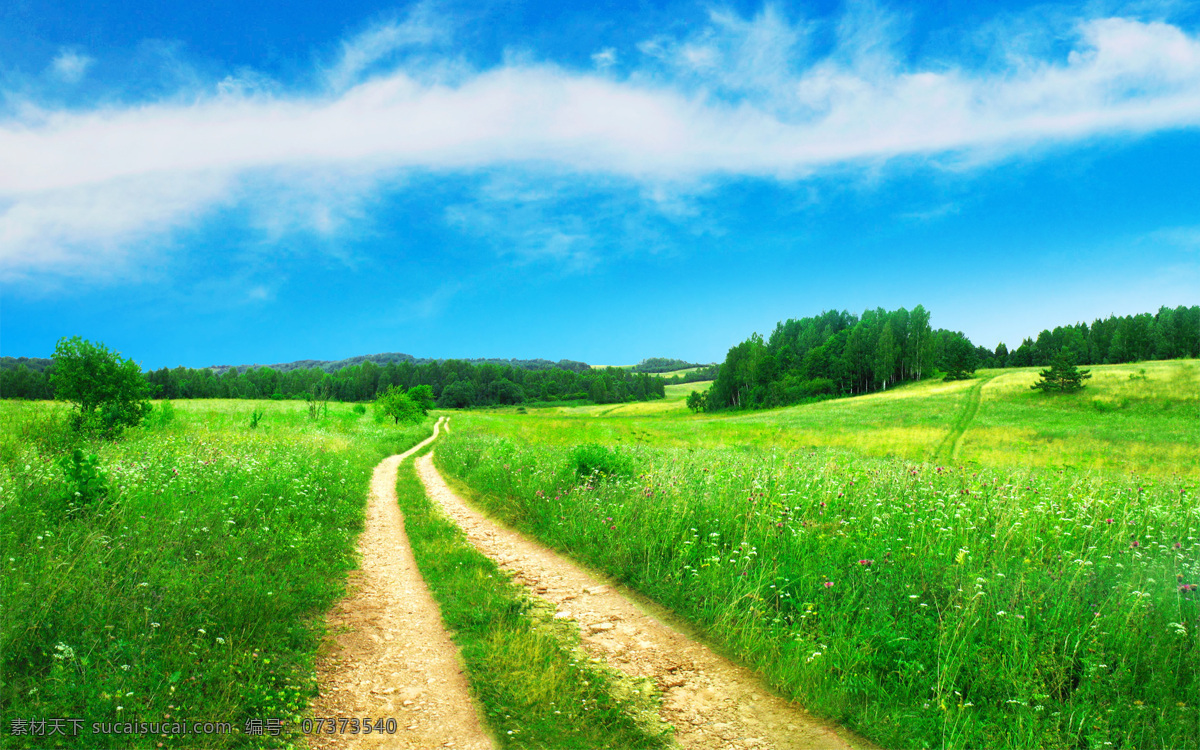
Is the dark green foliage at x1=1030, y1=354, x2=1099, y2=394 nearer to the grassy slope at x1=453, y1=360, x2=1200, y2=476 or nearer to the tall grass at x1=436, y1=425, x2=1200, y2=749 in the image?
the grassy slope at x1=453, y1=360, x2=1200, y2=476

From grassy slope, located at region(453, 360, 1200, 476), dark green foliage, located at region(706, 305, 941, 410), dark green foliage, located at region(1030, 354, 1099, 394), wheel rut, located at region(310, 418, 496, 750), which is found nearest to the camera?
wheel rut, located at region(310, 418, 496, 750)

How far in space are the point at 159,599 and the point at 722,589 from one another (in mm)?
5968

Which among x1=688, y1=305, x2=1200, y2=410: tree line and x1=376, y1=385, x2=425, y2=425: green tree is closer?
x1=376, y1=385, x2=425, y2=425: green tree

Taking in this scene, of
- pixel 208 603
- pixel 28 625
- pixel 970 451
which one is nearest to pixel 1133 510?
pixel 208 603

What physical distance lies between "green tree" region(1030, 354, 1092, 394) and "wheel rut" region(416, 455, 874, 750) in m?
68.3

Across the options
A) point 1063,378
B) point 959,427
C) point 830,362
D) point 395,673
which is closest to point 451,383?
point 830,362

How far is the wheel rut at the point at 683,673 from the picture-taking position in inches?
167

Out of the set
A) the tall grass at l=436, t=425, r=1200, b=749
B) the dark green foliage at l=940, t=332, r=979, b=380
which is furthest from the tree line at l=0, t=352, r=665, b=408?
the tall grass at l=436, t=425, r=1200, b=749

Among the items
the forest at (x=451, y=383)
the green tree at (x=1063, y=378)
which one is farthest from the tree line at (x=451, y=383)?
the green tree at (x=1063, y=378)

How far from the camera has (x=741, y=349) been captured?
115 m

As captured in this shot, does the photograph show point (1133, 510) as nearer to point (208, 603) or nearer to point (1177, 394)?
point (208, 603)

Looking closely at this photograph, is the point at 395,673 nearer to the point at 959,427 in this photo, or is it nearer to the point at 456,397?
the point at 959,427

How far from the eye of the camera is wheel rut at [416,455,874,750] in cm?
424

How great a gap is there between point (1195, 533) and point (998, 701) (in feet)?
20.6
